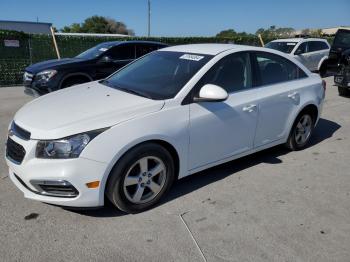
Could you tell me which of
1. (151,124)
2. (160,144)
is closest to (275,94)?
(160,144)

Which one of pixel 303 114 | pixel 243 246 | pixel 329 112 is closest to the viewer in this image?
pixel 243 246

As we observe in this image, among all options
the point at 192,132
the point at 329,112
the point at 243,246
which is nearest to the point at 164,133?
the point at 192,132

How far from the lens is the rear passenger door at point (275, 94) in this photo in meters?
4.61

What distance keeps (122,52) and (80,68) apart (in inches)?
53.5

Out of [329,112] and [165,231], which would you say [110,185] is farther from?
[329,112]

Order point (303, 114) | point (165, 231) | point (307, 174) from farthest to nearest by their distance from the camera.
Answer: point (303, 114) → point (307, 174) → point (165, 231)

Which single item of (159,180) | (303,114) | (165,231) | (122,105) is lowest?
(165,231)

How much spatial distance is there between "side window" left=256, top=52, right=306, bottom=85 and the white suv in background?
7994 millimetres

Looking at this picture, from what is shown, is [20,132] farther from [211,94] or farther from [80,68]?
[80,68]

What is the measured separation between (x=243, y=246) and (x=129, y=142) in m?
1.36

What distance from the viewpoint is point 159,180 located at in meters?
3.76

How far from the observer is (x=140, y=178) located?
3.57 metres

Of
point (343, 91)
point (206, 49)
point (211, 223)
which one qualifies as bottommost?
point (211, 223)

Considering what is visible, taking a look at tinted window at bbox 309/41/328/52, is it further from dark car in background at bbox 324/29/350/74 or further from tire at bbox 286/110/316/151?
tire at bbox 286/110/316/151
